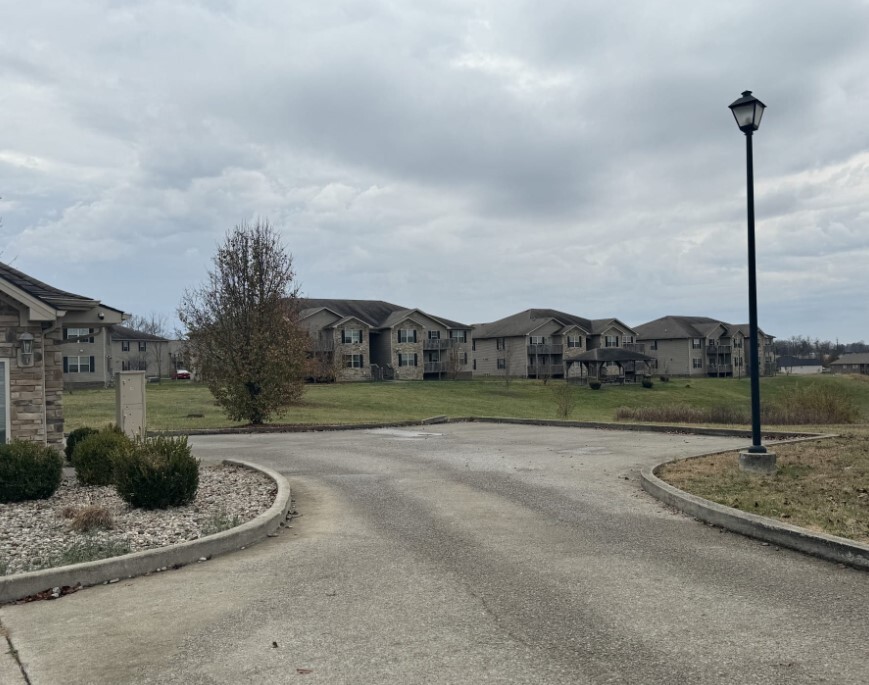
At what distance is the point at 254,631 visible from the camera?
5.45 meters

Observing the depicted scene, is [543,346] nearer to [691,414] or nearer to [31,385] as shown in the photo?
[691,414]

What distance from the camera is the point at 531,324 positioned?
276 ft

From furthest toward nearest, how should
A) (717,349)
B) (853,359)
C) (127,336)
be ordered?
(853,359)
(717,349)
(127,336)

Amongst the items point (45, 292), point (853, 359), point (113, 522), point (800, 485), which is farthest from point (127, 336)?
point (853, 359)

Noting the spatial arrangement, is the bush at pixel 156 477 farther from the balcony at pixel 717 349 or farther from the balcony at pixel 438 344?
the balcony at pixel 717 349

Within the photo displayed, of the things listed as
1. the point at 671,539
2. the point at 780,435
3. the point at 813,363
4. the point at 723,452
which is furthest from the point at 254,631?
the point at 813,363

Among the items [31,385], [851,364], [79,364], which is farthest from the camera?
[851,364]

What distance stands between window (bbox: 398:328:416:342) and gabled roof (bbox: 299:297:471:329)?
1.35m

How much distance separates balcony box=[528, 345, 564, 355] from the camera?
273 feet

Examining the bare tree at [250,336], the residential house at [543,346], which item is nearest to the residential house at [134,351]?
the residential house at [543,346]

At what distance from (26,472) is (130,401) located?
5.61 meters

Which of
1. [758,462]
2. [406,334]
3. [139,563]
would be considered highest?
[406,334]

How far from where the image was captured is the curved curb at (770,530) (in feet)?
23.1

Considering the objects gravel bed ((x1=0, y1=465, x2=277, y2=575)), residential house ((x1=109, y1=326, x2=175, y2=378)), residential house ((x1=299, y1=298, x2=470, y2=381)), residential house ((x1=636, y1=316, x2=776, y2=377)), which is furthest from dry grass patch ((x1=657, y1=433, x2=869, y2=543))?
residential house ((x1=636, y1=316, x2=776, y2=377))
